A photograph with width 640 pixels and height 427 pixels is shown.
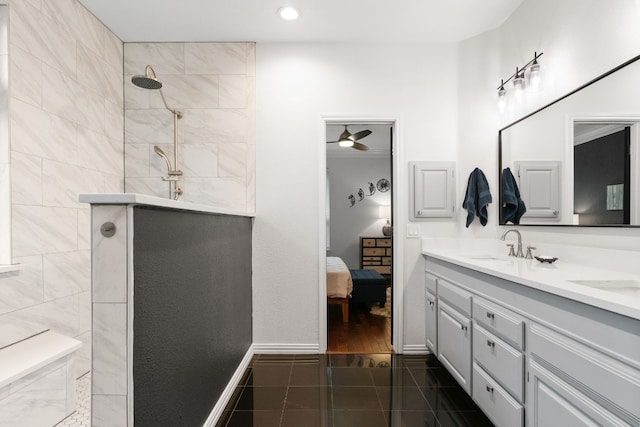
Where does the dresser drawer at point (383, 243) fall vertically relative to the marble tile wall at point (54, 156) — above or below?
below

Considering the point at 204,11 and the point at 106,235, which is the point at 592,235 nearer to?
the point at 106,235

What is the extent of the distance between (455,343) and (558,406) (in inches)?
35.4

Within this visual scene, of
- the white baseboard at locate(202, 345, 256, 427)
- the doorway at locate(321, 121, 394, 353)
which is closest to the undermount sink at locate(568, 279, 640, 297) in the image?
the white baseboard at locate(202, 345, 256, 427)

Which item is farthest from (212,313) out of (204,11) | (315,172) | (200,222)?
(204,11)

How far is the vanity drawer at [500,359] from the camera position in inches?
56.5

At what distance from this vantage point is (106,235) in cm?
94

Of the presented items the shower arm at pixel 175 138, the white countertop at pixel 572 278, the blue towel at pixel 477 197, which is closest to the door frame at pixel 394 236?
the white countertop at pixel 572 278

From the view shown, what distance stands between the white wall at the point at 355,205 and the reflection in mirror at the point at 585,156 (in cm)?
414

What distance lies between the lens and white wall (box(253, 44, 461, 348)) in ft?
9.09

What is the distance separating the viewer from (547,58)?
2.13m

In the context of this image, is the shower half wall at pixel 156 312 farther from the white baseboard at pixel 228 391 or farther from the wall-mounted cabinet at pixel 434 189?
the wall-mounted cabinet at pixel 434 189

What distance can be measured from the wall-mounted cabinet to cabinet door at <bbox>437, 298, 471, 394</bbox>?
776 mm

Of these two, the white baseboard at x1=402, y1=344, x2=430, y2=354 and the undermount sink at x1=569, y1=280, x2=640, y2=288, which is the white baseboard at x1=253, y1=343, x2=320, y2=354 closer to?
the white baseboard at x1=402, y1=344, x2=430, y2=354

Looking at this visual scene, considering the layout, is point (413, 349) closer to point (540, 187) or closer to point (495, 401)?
point (495, 401)
